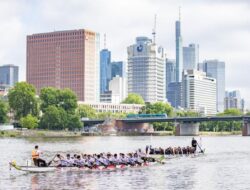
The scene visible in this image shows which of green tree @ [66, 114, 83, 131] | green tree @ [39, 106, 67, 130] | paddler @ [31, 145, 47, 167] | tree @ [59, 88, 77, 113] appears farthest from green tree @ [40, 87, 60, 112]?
paddler @ [31, 145, 47, 167]

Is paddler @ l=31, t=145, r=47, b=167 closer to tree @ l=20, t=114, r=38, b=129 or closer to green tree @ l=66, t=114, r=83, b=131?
tree @ l=20, t=114, r=38, b=129

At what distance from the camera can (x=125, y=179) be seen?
55469 mm

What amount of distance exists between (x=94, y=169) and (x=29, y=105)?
13182 centimetres

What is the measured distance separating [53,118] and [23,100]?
11213 millimetres

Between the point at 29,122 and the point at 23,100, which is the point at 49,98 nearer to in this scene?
the point at 23,100

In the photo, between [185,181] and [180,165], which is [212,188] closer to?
[185,181]

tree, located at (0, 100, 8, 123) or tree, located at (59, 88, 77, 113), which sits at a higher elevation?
tree, located at (59, 88, 77, 113)

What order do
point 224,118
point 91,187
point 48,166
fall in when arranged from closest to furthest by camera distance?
point 91,187 < point 48,166 < point 224,118

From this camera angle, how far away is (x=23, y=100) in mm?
188125

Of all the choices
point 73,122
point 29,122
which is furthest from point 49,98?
point 29,122

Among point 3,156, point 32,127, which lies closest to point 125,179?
point 3,156

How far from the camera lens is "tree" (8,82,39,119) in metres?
186

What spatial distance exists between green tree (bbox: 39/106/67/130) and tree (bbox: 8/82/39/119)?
569 centimetres

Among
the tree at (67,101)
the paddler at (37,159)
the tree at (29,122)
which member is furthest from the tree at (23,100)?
the paddler at (37,159)
